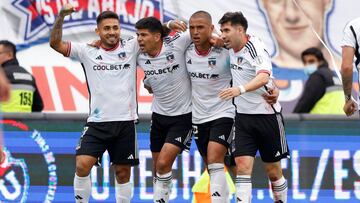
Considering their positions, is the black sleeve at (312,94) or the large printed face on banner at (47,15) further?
the large printed face on banner at (47,15)

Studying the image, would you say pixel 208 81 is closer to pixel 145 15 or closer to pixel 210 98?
pixel 210 98

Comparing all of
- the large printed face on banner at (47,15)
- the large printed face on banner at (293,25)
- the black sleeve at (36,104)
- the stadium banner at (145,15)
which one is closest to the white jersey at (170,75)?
the black sleeve at (36,104)

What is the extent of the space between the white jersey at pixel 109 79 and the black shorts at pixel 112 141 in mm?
75

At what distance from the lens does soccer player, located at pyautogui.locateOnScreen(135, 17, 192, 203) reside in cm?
1156

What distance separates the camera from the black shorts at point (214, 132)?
11.5 metres

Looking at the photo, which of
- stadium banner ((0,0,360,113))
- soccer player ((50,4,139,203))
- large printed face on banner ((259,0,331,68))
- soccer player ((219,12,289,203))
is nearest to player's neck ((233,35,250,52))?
soccer player ((219,12,289,203))

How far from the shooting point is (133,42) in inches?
461

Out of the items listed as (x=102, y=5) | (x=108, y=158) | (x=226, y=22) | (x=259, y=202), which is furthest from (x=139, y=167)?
(x=102, y=5)

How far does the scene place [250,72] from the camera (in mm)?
11141

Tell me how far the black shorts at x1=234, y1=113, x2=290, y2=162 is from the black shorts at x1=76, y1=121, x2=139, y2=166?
1132 millimetres

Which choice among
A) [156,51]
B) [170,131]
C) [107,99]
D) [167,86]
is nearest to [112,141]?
[107,99]

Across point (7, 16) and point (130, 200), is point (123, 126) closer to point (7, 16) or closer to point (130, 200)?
point (130, 200)

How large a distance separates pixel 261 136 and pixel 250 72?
0.67m

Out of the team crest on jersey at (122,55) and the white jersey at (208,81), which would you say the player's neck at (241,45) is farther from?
the team crest on jersey at (122,55)
